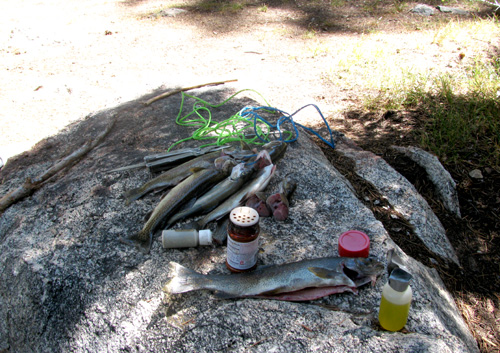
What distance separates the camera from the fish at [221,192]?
2799 millimetres

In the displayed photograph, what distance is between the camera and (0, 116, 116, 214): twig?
3334 millimetres

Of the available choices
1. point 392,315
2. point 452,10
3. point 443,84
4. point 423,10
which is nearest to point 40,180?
point 392,315

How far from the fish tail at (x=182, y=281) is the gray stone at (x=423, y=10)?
9059 millimetres

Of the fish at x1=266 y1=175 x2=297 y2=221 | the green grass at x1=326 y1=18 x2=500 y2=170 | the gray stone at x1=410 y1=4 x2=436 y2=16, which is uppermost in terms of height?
the gray stone at x1=410 y1=4 x2=436 y2=16

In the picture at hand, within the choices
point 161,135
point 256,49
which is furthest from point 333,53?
point 161,135

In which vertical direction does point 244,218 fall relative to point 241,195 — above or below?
above

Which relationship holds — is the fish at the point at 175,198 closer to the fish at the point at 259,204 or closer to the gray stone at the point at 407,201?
the fish at the point at 259,204

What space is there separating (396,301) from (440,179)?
2.49 m

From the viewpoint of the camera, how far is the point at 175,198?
110 inches

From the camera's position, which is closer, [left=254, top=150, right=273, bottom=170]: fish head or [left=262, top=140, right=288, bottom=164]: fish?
[left=254, top=150, right=273, bottom=170]: fish head

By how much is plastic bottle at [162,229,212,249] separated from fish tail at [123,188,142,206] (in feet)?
2.11

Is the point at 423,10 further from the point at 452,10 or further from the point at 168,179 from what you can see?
the point at 168,179

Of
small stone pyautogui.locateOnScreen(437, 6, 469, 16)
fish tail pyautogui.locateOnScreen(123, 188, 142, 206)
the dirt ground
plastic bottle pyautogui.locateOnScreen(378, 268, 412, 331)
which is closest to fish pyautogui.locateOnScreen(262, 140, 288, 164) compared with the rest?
the dirt ground

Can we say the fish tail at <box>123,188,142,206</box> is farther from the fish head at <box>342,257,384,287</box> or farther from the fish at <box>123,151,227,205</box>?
the fish head at <box>342,257,384,287</box>
